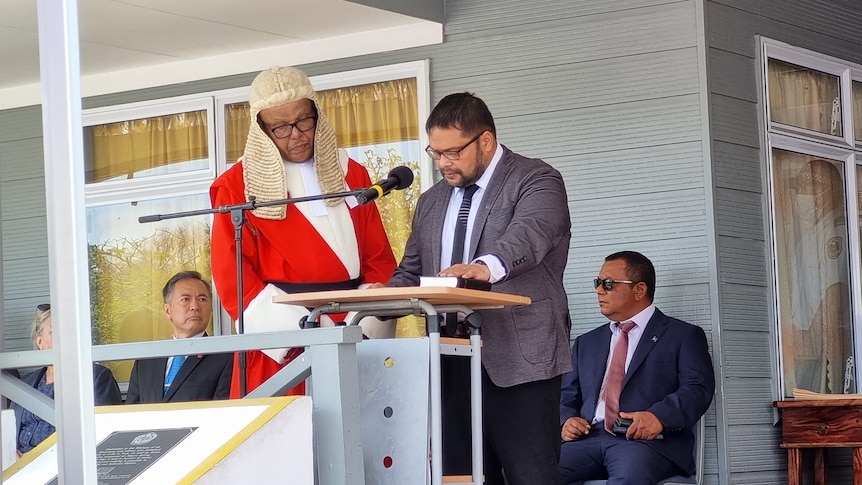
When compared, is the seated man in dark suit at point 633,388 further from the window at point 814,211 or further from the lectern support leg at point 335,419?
the lectern support leg at point 335,419

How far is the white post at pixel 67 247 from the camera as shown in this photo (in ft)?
4.75

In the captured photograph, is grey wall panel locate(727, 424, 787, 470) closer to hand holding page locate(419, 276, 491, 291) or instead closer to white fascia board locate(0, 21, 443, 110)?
white fascia board locate(0, 21, 443, 110)

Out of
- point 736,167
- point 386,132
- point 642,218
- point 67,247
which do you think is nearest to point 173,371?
point 386,132

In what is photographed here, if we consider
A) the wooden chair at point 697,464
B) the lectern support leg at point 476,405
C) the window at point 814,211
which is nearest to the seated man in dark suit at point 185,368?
the wooden chair at point 697,464

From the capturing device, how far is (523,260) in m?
3.07

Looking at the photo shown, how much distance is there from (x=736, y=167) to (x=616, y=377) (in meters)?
1.10

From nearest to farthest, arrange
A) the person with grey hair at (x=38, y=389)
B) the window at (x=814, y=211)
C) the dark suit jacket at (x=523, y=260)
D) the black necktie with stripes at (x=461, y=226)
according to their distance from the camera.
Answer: the person with grey hair at (x=38, y=389) < the dark suit jacket at (x=523, y=260) < the black necktie with stripes at (x=461, y=226) < the window at (x=814, y=211)

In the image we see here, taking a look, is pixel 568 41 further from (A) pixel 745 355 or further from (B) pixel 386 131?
(A) pixel 745 355

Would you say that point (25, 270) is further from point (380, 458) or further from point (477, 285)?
point (477, 285)

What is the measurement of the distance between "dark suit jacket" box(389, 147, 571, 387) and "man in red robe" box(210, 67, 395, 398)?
0.23m

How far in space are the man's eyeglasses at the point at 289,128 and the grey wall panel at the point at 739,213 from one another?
2.24 m

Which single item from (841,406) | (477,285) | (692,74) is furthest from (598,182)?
(477,285)

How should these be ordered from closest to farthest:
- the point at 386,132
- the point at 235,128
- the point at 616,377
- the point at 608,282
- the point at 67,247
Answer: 1. the point at 67,247
2. the point at 616,377
3. the point at 608,282
4. the point at 386,132
5. the point at 235,128

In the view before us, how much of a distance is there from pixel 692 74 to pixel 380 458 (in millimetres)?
2959
